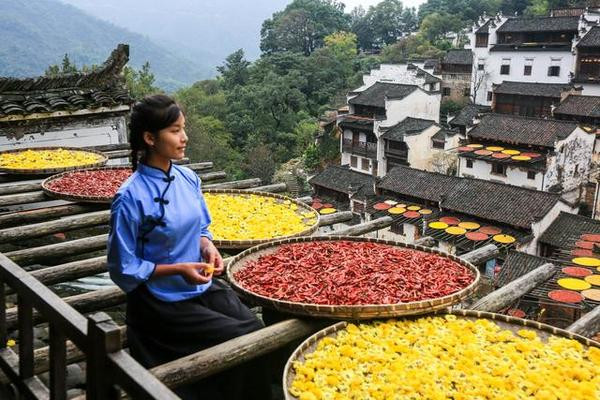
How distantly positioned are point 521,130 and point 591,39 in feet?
37.3

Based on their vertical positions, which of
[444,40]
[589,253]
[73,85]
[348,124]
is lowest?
[589,253]

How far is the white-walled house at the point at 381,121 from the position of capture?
33719 millimetres

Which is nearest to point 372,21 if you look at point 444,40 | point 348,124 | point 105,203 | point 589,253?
point 444,40

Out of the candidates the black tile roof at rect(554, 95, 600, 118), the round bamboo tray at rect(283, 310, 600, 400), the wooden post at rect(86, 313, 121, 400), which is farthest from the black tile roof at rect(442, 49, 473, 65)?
the wooden post at rect(86, 313, 121, 400)

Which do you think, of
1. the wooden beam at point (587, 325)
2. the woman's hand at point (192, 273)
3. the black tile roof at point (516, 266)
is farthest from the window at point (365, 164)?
the woman's hand at point (192, 273)

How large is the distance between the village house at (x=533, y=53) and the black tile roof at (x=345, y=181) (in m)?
14.0

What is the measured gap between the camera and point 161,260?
3.06m

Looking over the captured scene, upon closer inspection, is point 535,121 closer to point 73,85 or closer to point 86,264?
point 73,85

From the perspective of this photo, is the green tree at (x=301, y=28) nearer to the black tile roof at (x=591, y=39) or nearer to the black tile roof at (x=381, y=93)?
the black tile roof at (x=381, y=93)

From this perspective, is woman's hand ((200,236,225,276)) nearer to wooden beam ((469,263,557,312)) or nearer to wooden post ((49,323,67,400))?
wooden post ((49,323,67,400))

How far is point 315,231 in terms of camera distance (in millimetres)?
5258

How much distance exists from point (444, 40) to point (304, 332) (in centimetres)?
5475

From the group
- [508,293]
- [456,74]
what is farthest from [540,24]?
[508,293]

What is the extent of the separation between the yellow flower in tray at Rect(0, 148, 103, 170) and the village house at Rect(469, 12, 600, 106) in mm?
33968
